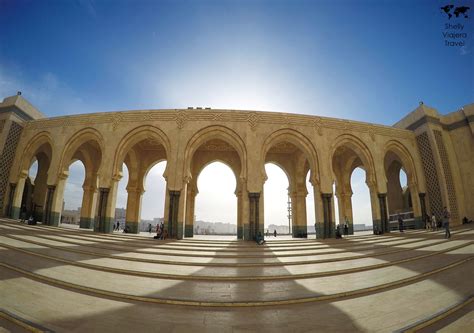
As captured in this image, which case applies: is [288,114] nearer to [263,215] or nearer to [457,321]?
[263,215]

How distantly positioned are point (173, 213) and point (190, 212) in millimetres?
3109

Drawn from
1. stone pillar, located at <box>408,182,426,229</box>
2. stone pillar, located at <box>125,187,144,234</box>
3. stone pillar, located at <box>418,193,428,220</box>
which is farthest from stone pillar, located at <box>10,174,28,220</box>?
stone pillar, located at <box>418,193,428,220</box>

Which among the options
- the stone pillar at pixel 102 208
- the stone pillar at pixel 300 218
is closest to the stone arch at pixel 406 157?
the stone pillar at pixel 300 218

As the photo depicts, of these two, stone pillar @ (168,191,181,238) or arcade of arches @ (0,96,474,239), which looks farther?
arcade of arches @ (0,96,474,239)

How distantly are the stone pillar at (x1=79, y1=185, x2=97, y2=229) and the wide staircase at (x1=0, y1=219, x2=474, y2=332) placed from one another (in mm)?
11123

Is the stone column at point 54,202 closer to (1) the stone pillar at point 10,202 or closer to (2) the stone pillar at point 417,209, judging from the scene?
(1) the stone pillar at point 10,202

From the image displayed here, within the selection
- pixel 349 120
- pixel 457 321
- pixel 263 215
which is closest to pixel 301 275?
pixel 457 321

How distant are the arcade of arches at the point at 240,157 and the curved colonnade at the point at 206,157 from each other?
0.20 ft

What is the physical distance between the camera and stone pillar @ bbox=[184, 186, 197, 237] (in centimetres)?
1346

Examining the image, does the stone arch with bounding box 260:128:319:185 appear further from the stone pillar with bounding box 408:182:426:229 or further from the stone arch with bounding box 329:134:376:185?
the stone pillar with bounding box 408:182:426:229

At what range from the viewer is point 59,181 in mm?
12688

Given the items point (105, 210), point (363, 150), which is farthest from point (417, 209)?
point (105, 210)

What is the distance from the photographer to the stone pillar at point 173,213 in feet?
35.0

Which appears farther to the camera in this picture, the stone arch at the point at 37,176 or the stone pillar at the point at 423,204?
the stone arch at the point at 37,176
